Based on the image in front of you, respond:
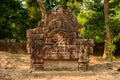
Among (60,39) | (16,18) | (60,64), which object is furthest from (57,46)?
(16,18)

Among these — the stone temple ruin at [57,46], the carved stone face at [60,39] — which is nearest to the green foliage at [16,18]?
the stone temple ruin at [57,46]

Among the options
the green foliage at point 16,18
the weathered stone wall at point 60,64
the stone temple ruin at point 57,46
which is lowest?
the weathered stone wall at point 60,64

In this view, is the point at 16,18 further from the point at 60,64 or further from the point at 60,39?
the point at 60,64

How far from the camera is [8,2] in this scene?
1883cm

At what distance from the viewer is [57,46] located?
11.1 metres

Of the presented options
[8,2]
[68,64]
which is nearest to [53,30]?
Answer: [68,64]

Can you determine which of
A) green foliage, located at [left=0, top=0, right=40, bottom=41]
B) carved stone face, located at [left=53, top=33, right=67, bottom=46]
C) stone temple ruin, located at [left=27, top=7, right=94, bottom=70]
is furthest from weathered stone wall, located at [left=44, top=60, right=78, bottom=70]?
green foliage, located at [left=0, top=0, right=40, bottom=41]

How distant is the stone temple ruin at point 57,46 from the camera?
11.0 metres

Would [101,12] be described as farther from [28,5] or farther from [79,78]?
[79,78]

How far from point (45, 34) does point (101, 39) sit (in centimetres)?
727

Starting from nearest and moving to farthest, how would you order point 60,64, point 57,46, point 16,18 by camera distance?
point 57,46, point 60,64, point 16,18

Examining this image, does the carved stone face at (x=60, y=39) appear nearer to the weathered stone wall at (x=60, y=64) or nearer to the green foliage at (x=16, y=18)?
the weathered stone wall at (x=60, y=64)

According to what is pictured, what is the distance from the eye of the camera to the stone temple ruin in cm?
1097

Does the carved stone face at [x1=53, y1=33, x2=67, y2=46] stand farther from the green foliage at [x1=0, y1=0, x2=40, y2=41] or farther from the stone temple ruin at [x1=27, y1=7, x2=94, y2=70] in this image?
the green foliage at [x1=0, y1=0, x2=40, y2=41]
